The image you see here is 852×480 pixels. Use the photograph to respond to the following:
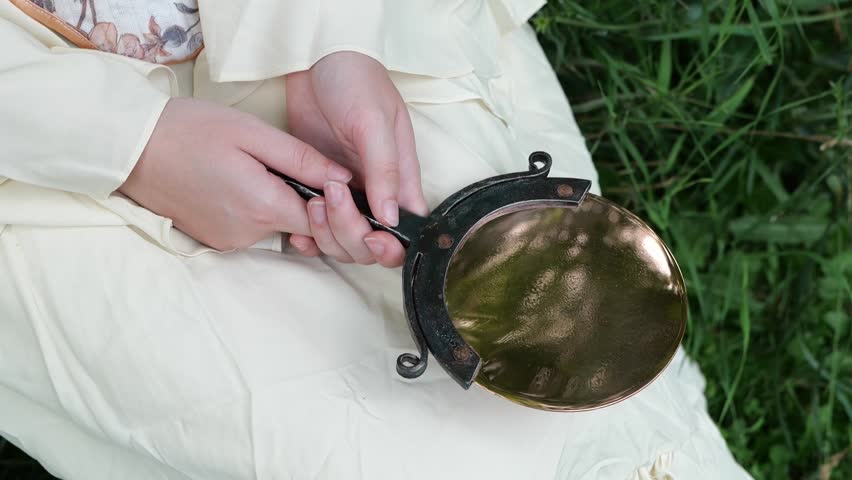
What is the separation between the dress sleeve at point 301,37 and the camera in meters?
0.69

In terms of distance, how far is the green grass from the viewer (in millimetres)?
1112

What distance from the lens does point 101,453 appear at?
72cm

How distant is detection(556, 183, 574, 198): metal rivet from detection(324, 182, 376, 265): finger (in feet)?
0.49

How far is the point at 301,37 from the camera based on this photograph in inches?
27.1

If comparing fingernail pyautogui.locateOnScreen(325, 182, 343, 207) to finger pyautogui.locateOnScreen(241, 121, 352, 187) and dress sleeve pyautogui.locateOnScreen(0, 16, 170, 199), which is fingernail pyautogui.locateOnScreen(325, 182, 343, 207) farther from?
dress sleeve pyautogui.locateOnScreen(0, 16, 170, 199)

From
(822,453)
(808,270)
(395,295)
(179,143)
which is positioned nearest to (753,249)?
(808,270)

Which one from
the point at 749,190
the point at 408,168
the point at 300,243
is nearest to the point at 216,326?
the point at 300,243

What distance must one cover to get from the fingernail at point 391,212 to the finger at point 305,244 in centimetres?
9

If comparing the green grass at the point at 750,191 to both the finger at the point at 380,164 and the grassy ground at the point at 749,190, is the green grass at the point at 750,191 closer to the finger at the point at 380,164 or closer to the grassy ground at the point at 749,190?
the grassy ground at the point at 749,190

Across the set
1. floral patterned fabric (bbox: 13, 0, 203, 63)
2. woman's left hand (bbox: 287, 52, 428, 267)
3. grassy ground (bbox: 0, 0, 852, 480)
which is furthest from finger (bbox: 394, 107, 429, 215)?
grassy ground (bbox: 0, 0, 852, 480)

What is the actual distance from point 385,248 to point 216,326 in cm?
15

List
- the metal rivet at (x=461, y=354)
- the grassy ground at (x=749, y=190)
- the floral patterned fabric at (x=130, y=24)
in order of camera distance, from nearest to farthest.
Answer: the metal rivet at (x=461, y=354)
the floral patterned fabric at (x=130, y=24)
the grassy ground at (x=749, y=190)

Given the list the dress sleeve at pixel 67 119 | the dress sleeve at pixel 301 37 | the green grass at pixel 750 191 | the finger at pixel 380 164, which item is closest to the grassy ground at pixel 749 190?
the green grass at pixel 750 191

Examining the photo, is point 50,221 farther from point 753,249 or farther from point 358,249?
point 753,249
